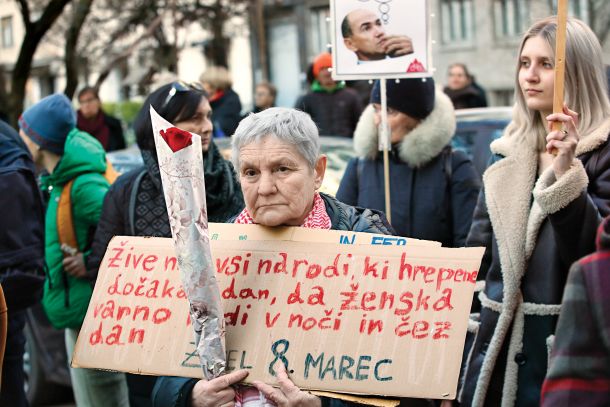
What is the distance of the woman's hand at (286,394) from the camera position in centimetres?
289

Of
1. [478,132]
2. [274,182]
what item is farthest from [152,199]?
[478,132]

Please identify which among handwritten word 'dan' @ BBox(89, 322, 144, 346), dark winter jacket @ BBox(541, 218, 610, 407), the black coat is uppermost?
dark winter jacket @ BBox(541, 218, 610, 407)

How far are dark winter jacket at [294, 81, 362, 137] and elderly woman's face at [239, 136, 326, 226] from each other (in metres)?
7.91

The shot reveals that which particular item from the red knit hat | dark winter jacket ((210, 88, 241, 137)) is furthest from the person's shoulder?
the red knit hat

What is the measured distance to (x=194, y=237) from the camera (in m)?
2.90

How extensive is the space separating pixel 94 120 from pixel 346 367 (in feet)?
34.1

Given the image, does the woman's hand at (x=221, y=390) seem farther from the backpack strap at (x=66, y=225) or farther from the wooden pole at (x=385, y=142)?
the backpack strap at (x=66, y=225)

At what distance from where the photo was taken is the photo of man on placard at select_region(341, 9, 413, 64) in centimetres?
518

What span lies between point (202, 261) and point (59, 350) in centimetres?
443

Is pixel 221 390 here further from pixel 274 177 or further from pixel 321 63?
pixel 321 63

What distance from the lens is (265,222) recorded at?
313 centimetres

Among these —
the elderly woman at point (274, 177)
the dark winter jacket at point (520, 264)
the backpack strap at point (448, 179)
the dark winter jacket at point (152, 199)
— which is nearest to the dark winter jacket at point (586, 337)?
the elderly woman at point (274, 177)

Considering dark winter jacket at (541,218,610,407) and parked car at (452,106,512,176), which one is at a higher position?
dark winter jacket at (541,218,610,407)

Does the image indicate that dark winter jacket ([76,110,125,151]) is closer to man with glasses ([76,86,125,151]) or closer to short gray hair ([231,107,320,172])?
man with glasses ([76,86,125,151])
